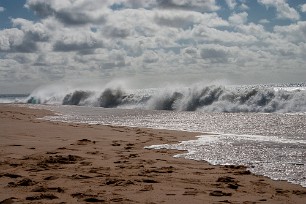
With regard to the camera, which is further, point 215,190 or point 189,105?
point 189,105

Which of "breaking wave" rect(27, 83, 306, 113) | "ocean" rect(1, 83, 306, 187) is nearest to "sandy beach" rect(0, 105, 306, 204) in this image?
"ocean" rect(1, 83, 306, 187)

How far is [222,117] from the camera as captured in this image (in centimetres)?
1994

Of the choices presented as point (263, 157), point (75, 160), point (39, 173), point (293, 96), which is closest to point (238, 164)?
point (263, 157)

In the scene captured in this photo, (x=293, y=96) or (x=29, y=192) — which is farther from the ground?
(x=293, y=96)

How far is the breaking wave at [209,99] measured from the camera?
24.0m

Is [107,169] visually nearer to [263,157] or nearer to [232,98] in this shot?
[263,157]

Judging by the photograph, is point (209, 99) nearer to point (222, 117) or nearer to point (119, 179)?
point (222, 117)

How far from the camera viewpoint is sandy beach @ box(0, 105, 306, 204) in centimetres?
482

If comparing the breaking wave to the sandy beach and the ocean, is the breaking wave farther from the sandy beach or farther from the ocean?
the sandy beach

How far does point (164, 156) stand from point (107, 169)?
1.94 m

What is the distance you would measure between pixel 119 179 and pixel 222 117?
1485 centimetres

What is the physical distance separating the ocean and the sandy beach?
→ 69 cm

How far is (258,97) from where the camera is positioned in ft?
84.6

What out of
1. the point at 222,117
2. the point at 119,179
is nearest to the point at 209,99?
the point at 222,117
